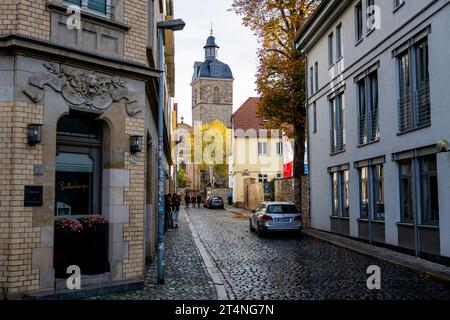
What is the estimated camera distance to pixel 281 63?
29859 millimetres

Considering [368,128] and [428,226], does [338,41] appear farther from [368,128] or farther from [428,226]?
[428,226]

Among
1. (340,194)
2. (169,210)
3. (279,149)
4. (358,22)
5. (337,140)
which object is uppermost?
(358,22)

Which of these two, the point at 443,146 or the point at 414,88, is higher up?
the point at 414,88

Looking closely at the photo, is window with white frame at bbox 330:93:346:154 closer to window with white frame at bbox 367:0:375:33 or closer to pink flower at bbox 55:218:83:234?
window with white frame at bbox 367:0:375:33

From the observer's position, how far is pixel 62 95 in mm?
8922

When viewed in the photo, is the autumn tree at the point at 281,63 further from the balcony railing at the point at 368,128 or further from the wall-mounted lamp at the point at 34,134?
the wall-mounted lamp at the point at 34,134

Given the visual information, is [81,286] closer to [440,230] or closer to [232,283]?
[232,283]

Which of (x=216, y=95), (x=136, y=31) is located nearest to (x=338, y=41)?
(x=136, y=31)

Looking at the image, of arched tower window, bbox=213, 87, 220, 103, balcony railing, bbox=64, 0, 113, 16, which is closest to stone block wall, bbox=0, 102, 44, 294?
balcony railing, bbox=64, 0, 113, 16

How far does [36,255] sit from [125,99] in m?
3.34

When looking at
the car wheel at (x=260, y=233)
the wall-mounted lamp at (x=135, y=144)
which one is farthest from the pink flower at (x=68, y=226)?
the car wheel at (x=260, y=233)

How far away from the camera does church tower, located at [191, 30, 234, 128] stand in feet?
328

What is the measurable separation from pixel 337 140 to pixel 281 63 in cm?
889
